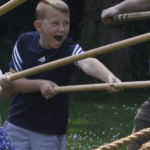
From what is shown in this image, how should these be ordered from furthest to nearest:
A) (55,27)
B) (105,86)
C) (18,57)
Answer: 1. (18,57)
2. (55,27)
3. (105,86)

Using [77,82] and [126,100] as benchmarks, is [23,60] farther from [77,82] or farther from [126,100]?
[77,82]

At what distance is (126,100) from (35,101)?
613 centimetres

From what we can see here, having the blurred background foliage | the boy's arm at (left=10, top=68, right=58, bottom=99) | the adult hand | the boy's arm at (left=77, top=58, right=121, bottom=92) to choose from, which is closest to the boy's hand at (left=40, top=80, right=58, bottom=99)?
the boy's arm at (left=10, top=68, right=58, bottom=99)

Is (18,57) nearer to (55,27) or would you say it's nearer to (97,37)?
(55,27)

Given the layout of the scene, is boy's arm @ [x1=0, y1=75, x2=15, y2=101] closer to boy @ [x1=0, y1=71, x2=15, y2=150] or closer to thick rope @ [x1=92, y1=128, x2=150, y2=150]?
boy @ [x1=0, y1=71, x2=15, y2=150]

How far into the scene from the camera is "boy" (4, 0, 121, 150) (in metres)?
2.26

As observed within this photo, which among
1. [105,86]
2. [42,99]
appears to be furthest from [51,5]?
[105,86]

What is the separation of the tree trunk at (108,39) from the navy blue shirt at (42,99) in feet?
21.8

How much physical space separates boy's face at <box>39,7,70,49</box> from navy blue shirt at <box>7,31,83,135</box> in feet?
0.19

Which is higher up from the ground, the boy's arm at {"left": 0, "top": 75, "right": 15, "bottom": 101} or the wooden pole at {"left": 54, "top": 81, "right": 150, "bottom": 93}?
the boy's arm at {"left": 0, "top": 75, "right": 15, "bottom": 101}

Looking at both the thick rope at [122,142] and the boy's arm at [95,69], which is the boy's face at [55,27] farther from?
the thick rope at [122,142]

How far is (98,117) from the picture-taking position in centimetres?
643

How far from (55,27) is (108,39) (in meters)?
6.87

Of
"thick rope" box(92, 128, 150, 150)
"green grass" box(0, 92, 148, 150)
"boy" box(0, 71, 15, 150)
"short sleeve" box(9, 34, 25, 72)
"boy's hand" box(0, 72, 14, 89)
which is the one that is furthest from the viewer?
"green grass" box(0, 92, 148, 150)
